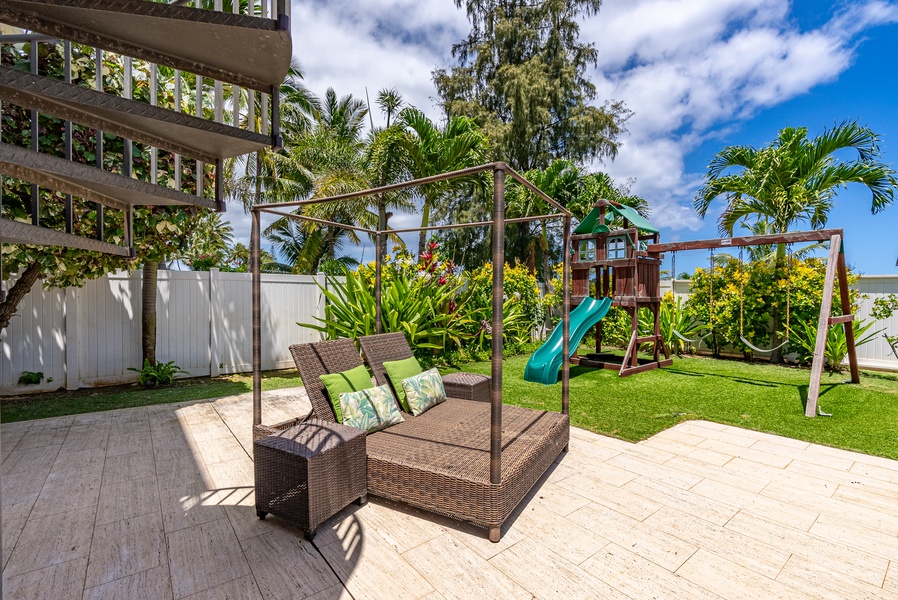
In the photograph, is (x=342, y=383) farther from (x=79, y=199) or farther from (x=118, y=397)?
(x=118, y=397)

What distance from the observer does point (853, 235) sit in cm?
525

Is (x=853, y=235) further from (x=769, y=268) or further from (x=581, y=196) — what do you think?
(x=581, y=196)

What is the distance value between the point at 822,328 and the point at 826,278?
55 cm

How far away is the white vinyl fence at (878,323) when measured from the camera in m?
6.68

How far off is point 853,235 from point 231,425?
24.9 ft

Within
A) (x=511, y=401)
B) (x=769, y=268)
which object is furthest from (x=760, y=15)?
(x=511, y=401)

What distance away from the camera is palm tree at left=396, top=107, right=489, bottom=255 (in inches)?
358

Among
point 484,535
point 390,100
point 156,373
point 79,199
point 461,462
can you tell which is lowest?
point 484,535

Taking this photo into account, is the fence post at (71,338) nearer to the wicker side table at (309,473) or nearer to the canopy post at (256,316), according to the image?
the canopy post at (256,316)

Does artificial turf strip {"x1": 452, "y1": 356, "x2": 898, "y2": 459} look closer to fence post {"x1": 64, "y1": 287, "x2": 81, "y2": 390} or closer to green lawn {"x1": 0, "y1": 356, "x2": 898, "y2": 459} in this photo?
green lawn {"x1": 0, "y1": 356, "x2": 898, "y2": 459}

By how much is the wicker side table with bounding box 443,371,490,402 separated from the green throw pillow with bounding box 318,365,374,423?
87 cm

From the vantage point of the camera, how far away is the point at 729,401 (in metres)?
5.14

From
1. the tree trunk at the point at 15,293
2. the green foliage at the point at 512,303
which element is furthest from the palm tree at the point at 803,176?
the tree trunk at the point at 15,293

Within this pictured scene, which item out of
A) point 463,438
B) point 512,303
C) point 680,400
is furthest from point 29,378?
point 680,400
